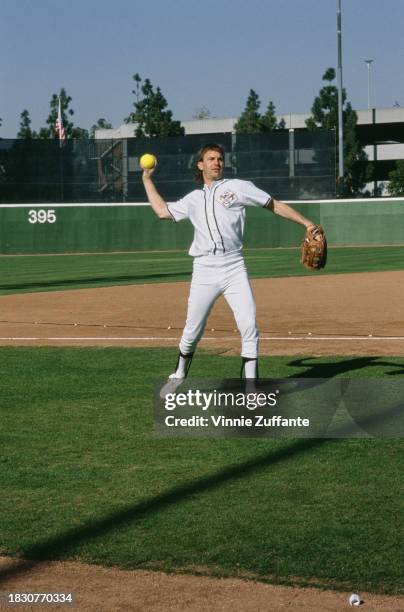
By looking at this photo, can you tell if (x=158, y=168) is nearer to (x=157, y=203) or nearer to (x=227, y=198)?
(x=157, y=203)

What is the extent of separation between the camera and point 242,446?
6254 millimetres

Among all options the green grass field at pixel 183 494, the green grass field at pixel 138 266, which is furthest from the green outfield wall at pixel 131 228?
the green grass field at pixel 183 494

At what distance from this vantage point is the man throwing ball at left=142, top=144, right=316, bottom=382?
7348 millimetres

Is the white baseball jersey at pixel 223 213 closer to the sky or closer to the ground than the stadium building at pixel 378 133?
closer to the ground

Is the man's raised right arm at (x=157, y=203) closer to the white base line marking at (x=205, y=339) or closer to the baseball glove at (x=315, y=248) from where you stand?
the baseball glove at (x=315, y=248)

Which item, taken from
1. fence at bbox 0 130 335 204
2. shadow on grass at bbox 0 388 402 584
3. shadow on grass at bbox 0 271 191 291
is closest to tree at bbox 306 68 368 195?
fence at bbox 0 130 335 204

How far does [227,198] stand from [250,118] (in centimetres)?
6649

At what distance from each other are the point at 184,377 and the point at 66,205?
107 feet

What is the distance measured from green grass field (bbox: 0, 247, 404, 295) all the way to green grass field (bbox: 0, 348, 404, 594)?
13680 millimetres

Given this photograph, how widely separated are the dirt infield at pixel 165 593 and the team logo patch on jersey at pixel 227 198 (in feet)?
12.2

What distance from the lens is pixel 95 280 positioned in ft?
77.3

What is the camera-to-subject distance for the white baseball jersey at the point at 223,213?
7.34m

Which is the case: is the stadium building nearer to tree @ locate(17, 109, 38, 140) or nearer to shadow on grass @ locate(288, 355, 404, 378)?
tree @ locate(17, 109, 38, 140)

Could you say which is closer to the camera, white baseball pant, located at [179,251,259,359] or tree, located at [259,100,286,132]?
white baseball pant, located at [179,251,259,359]
